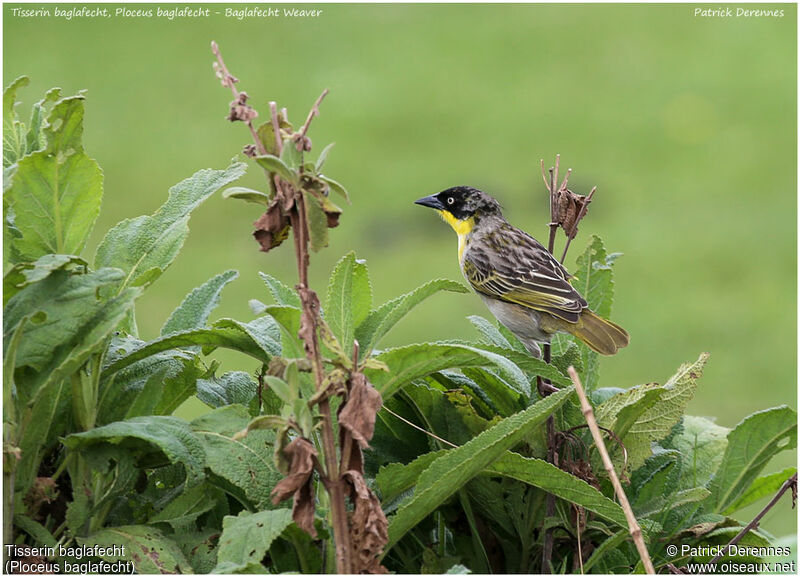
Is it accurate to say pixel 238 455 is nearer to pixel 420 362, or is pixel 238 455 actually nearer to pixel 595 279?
pixel 420 362

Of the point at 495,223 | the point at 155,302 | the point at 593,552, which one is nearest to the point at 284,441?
the point at 593,552

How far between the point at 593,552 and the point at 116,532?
42.6 inches

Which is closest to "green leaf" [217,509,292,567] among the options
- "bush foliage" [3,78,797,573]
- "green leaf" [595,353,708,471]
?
"bush foliage" [3,78,797,573]

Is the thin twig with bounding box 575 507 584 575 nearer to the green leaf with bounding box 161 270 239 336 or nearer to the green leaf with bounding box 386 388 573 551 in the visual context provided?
the green leaf with bounding box 386 388 573 551

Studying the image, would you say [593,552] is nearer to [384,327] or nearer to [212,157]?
[384,327]

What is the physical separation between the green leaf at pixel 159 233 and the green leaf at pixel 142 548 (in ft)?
1.75

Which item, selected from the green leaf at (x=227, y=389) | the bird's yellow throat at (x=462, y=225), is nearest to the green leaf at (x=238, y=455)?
the green leaf at (x=227, y=389)

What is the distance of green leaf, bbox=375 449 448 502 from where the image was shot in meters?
2.23

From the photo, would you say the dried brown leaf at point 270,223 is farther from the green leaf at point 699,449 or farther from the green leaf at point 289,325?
the green leaf at point 699,449

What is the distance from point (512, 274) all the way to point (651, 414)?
1824mm

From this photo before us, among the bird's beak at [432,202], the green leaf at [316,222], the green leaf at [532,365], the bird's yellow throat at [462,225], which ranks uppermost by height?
the bird's beak at [432,202]

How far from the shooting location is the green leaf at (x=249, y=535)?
6.40 feet

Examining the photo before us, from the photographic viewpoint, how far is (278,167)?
181cm

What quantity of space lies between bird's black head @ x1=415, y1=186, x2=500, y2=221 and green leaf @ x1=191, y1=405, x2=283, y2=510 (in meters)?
2.13
